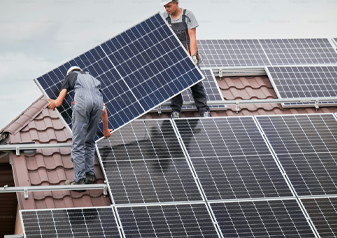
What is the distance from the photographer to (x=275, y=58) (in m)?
15.8

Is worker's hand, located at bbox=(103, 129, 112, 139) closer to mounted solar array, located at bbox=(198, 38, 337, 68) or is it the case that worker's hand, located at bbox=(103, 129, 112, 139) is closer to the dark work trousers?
the dark work trousers

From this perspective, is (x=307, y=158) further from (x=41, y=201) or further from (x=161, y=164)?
(x=41, y=201)

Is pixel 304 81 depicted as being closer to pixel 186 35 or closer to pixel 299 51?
pixel 299 51

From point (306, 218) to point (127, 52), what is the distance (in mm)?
5602

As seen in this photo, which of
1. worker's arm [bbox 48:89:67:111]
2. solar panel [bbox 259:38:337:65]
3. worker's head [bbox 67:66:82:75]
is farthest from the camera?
solar panel [bbox 259:38:337:65]

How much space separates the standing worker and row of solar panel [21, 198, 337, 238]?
3391mm

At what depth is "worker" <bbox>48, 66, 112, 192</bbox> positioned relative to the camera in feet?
34.6

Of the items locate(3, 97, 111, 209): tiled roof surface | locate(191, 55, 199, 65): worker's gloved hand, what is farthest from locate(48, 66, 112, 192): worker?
locate(191, 55, 199, 65): worker's gloved hand

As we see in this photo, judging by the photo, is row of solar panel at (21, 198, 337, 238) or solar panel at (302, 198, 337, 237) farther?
solar panel at (302, 198, 337, 237)

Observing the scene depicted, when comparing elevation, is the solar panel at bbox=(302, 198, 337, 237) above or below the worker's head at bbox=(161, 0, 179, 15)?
below

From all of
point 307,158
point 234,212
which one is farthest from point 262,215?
point 307,158

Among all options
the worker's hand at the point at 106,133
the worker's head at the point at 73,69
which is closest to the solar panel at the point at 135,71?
the worker's hand at the point at 106,133

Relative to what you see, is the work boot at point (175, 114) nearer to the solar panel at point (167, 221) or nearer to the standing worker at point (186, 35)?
the standing worker at point (186, 35)

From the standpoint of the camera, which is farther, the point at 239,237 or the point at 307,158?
the point at 307,158
